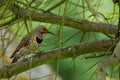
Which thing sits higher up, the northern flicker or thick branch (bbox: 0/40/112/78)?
thick branch (bbox: 0/40/112/78)

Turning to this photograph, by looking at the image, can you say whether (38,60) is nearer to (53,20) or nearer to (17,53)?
(53,20)

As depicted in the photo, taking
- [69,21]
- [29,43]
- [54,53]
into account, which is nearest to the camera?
[54,53]

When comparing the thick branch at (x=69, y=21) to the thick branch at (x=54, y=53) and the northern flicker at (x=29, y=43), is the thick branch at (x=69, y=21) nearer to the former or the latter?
the thick branch at (x=54, y=53)

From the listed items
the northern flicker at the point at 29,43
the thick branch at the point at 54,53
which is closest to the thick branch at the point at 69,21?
the thick branch at the point at 54,53

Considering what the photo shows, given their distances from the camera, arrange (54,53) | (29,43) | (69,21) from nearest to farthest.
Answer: (54,53) < (69,21) < (29,43)

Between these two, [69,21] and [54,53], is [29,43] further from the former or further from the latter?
[54,53]

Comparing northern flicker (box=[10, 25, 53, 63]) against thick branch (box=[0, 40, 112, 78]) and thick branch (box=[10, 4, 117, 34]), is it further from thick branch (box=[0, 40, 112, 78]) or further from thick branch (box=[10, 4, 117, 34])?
thick branch (box=[0, 40, 112, 78])

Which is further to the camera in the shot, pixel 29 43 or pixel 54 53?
pixel 29 43

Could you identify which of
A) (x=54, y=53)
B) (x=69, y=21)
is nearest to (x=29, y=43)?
(x=69, y=21)

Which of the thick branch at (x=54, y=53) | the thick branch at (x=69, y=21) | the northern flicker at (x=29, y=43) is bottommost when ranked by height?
the northern flicker at (x=29, y=43)

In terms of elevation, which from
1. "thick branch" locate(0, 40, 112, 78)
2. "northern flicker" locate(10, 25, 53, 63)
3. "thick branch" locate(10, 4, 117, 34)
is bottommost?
"northern flicker" locate(10, 25, 53, 63)

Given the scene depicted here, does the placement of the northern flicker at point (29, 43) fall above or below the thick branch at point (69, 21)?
below

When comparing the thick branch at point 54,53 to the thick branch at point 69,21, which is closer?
the thick branch at point 54,53

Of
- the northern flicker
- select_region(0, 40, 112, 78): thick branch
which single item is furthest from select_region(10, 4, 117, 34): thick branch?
the northern flicker
